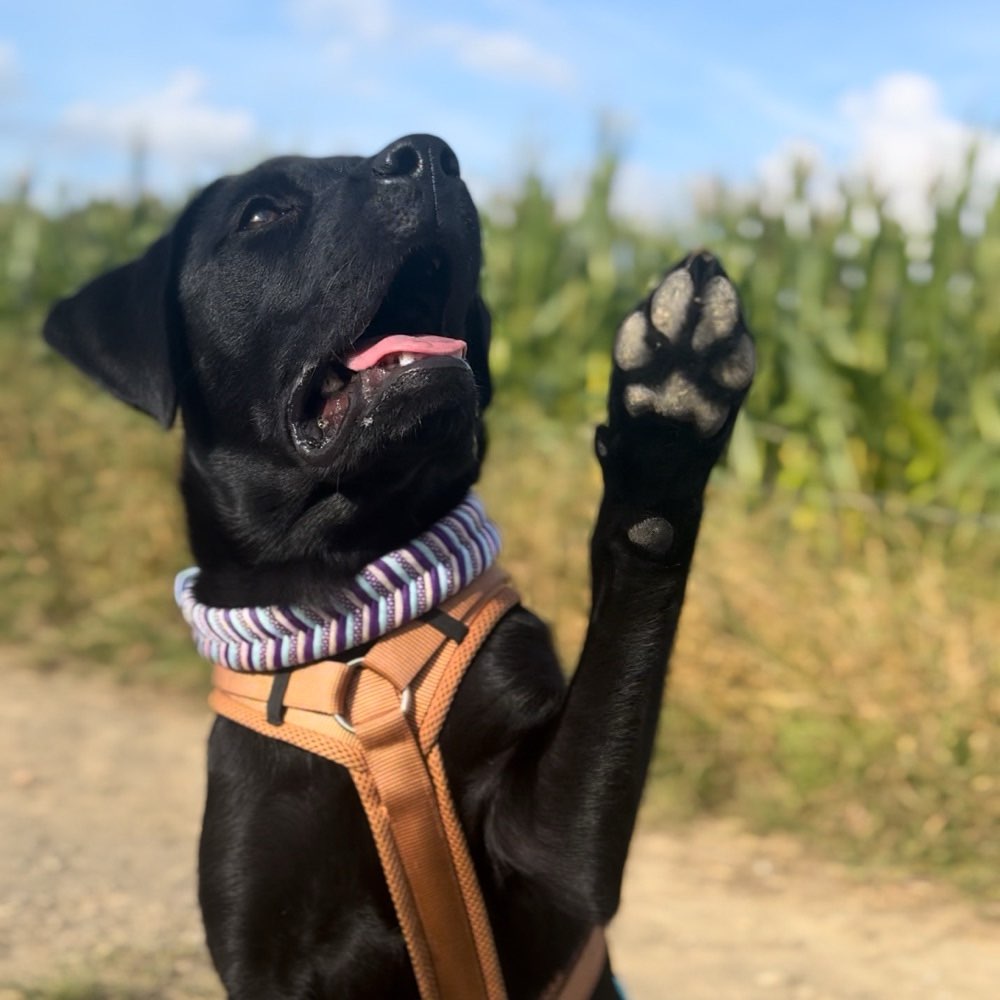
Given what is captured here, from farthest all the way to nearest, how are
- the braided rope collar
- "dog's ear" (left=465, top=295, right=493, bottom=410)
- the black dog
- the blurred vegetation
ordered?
the blurred vegetation → "dog's ear" (left=465, top=295, right=493, bottom=410) → the braided rope collar → the black dog

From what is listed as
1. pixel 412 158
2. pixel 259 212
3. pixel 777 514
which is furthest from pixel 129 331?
pixel 777 514

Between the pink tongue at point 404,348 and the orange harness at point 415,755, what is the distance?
15.6 inches

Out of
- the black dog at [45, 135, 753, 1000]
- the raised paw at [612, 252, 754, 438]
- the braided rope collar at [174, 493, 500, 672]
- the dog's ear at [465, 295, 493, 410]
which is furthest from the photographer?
the dog's ear at [465, 295, 493, 410]

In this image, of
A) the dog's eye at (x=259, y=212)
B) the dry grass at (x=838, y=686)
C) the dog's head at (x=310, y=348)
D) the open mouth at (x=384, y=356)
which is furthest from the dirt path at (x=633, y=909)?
the dog's eye at (x=259, y=212)

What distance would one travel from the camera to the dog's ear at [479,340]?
230 cm

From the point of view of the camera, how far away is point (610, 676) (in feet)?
5.65

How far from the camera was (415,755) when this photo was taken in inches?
73.7

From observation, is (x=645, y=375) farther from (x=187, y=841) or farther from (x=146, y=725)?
(x=146, y=725)

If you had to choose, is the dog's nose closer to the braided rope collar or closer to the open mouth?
the open mouth

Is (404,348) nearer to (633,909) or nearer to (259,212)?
(259,212)

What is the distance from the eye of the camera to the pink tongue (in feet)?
6.60

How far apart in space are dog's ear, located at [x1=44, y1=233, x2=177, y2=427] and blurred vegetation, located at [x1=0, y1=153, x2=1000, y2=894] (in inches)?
98.6

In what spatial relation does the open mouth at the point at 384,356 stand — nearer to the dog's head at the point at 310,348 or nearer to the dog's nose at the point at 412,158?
the dog's head at the point at 310,348

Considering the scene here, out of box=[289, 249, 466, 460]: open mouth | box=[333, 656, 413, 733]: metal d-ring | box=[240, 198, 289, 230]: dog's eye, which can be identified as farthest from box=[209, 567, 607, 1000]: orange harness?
box=[240, 198, 289, 230]: dog's eye
